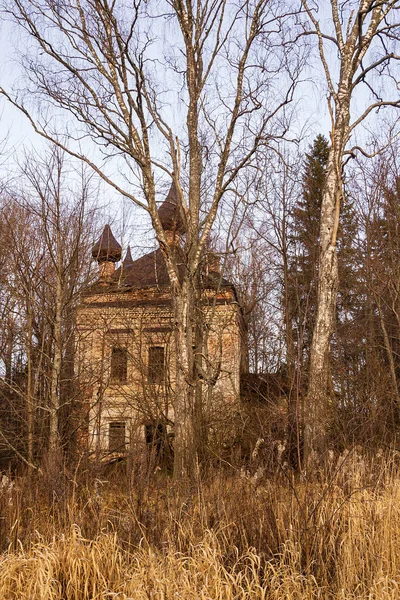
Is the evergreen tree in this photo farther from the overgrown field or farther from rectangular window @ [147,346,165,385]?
the overgrown field

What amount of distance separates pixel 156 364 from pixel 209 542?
12.3 metres

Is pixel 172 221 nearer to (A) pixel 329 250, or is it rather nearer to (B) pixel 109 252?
(B) pixel 109 252

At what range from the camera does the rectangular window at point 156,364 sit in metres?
17.3

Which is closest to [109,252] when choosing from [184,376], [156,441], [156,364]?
[156,364]

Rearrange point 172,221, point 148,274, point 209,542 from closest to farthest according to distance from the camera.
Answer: point 209,542 < point 172,221 < point 148,274

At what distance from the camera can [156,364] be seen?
17.4m

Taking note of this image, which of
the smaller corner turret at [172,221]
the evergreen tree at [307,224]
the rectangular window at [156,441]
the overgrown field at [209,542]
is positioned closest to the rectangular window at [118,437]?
the rectangular window at [156,441]

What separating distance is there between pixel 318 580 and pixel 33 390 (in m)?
11.5

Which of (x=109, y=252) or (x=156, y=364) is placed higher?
(x=109, y=252)

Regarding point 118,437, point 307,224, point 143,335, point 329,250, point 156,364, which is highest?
point 307,224

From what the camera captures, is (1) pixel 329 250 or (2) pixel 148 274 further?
(2) pixel 148 274

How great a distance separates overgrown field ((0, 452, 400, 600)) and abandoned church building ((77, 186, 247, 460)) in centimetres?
765

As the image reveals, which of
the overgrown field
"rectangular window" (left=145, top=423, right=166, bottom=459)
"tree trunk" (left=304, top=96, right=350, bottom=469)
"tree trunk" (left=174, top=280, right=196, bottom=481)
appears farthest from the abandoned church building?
the overgrown field

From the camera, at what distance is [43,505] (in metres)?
6.40
